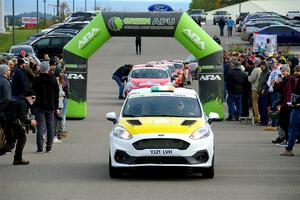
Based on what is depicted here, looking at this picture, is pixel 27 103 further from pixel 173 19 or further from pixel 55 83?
pixel 173 19

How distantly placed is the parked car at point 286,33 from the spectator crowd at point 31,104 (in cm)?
4153

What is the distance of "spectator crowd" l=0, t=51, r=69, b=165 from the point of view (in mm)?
17703

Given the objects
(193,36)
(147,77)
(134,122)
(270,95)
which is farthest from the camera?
(147,77)

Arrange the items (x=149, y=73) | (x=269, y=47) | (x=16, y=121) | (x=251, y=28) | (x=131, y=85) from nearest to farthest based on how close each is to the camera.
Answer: (x=16, y=121) < (x=131, y=85) < (x=149, y=73) < (x=269, y=47) < (x=251, y=28)

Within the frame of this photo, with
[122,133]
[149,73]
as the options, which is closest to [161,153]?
[122,133]

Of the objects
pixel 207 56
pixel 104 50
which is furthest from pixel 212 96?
pixel 104 50

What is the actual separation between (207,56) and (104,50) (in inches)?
1669

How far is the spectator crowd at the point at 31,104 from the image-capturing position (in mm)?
17703

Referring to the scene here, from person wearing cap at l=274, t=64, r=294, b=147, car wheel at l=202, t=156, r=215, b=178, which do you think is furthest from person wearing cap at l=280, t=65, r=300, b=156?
car wheel at l=202, t=156, r=215, b=178

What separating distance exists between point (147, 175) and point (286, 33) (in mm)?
50367

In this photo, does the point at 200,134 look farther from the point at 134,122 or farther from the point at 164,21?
the point at 164,21

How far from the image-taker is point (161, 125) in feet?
53.6

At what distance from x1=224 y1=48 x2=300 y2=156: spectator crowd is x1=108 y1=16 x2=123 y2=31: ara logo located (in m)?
3.40

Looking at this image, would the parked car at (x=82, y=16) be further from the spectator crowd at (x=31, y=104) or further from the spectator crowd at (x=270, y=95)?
the spectator crowd at (x=31, y=104)
